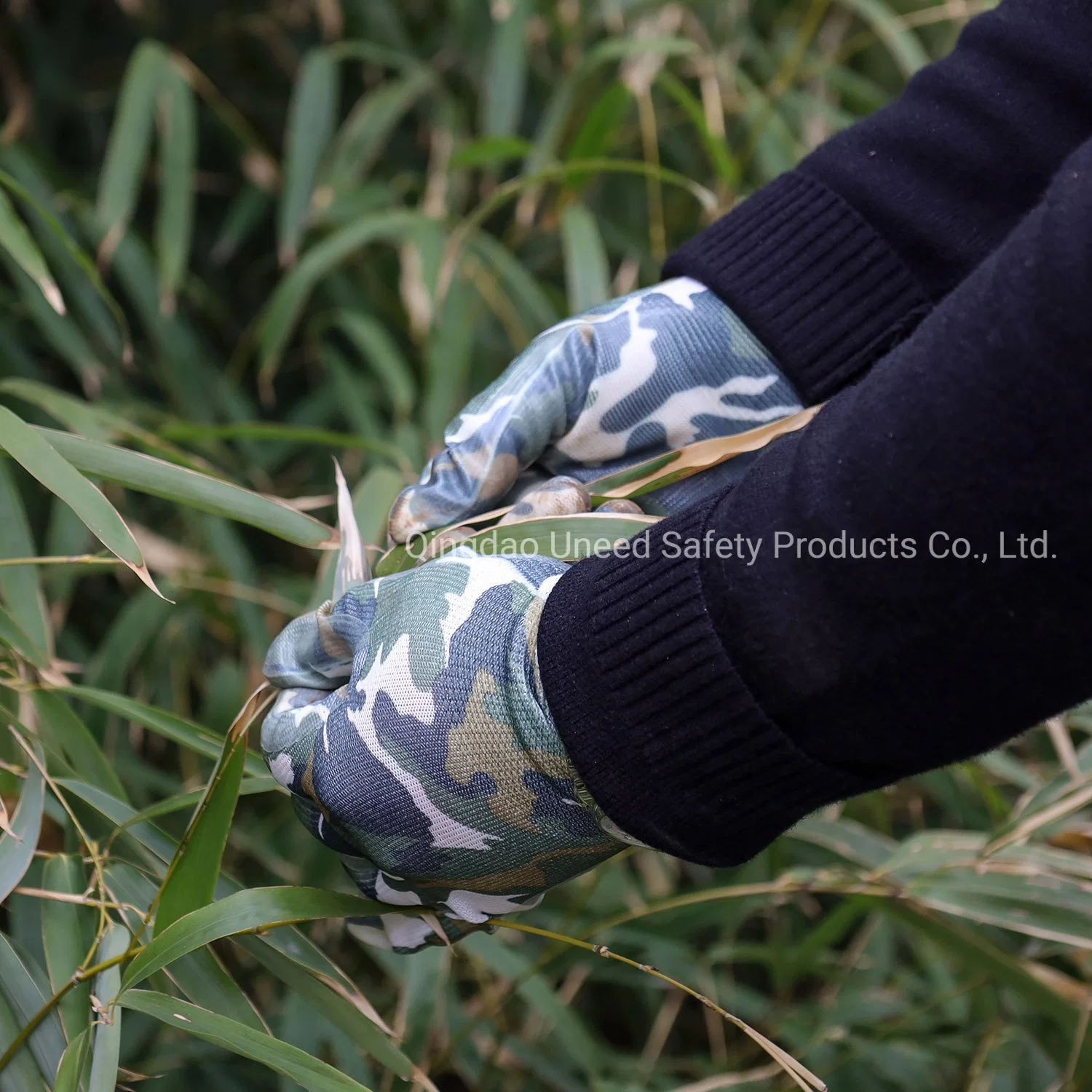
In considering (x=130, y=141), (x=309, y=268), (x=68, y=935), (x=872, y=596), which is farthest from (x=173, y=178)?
(x=872, y=596)

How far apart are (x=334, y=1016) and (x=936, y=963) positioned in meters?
0.61

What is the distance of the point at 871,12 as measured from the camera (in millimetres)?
989

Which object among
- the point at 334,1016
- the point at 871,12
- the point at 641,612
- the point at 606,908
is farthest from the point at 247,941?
the point at 871,12

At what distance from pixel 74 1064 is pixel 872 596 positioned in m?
0.36

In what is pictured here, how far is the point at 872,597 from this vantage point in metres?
0.35

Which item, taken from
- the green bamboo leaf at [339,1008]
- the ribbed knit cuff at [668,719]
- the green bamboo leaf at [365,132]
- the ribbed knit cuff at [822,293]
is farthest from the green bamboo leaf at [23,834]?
the green bamboo leaf at [365,132]

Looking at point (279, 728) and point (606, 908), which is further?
point (606, 908)

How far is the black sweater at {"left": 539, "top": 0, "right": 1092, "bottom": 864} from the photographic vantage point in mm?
327

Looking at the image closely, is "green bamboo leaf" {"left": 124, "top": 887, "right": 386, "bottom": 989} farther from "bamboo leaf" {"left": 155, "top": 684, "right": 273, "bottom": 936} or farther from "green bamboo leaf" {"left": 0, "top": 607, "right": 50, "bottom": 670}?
"green bamboo leaf" {"left": 0, "top": 607, "right": 50, "bottom": 670}

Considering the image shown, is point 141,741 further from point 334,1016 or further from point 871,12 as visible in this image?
point 871,12

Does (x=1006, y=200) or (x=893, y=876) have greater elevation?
(x=1006, y=200)

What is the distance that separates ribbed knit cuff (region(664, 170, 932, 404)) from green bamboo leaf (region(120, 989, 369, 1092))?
383mm

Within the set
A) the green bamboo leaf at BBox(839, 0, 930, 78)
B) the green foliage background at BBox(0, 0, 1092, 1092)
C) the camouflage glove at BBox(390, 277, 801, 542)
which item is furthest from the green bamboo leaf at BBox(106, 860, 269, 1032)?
the green bamboo leaf at BBox(839, 0, 930, 78)

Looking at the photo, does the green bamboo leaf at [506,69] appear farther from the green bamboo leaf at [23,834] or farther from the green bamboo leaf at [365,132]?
the green bamboo leaf at [23,834]
